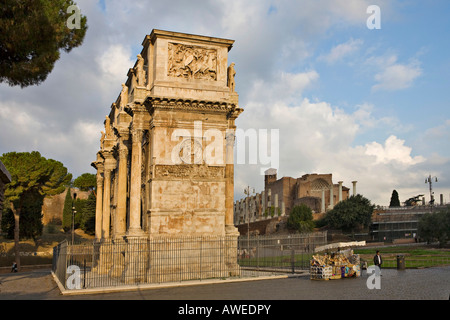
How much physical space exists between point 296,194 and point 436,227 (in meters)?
39.3

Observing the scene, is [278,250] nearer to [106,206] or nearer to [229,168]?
[229,168]

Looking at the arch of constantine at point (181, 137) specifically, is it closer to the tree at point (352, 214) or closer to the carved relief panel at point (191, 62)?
the carved relief panel at point (191, 62)

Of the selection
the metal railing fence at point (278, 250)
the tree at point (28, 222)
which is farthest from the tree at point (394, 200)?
the metal railing fence at point (278, 250)

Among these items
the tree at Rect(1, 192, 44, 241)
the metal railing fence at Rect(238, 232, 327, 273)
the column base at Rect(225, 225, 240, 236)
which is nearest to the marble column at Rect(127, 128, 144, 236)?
the column base at Rect(225, 225, 240, 236)

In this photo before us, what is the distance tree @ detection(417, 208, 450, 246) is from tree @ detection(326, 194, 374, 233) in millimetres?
13252

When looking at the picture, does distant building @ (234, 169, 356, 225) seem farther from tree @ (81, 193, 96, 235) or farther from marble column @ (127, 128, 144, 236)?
marble column @ (127, 128, 144, 236)

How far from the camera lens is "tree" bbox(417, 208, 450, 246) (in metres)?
44.8

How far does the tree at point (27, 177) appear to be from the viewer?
39.6 meters

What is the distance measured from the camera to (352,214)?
6053 centimetres

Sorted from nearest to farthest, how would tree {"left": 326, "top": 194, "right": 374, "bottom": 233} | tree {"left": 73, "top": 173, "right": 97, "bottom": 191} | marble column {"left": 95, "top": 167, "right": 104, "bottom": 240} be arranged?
marble column {"left": 95, "top": 167, "right": 104, "bottom": 240}, tree {"left": 326, "top": 194, "right": 374, "bottom": 233}, tree {"left": 73, "top": 173, "right": 97, "bottom": 191}

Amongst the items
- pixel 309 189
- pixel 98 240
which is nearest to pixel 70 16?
pixel 98 240
